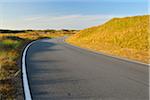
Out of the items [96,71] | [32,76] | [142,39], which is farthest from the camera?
[142,39]

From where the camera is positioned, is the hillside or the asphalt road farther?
the hillside

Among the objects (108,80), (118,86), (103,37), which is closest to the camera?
(118,86)

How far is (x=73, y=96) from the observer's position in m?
7.68

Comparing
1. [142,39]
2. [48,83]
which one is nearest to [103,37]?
[142,39]

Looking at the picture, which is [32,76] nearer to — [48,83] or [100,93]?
[48,83]

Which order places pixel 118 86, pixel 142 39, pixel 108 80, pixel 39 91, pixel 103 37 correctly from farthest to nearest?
pixel 103 37, pixel 142 39, pixel 108 80, pixel 118 86, pixel 39 91

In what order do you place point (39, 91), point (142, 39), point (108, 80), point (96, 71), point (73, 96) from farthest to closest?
point (142, 39) → point (96, 71) → point (108, 80) → point (39, 91) → point (73, 96)

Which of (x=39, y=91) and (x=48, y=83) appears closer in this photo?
(x=39, y=91)

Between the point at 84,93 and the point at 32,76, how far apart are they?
334 cm

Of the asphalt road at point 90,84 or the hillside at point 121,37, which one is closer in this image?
the asphalt road at point 90,84

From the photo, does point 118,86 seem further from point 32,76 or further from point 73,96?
point 32,76

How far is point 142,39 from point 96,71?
25.2 m

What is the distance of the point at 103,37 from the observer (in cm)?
4381

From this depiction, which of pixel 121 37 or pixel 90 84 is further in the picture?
pixel 121 37
